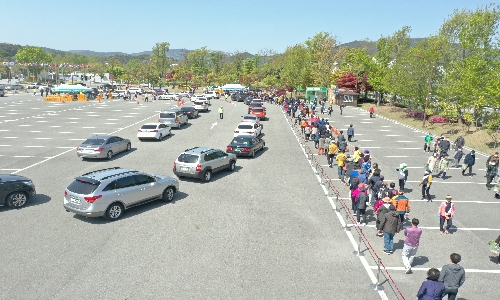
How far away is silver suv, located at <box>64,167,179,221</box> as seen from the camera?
11930 mm

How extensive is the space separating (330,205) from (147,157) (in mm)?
12615

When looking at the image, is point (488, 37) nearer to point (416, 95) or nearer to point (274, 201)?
point (416, 95)

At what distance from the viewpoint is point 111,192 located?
486 inches

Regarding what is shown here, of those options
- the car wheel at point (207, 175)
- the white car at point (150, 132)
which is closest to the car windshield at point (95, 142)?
the white car at point (150, 132)

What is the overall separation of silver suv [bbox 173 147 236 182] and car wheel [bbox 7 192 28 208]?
251 inches

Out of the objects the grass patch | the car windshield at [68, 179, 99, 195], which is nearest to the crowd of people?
the grass patch

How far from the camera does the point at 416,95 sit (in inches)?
1647

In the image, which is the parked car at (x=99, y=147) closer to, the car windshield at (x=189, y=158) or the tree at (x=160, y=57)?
the car windshield at (x=189, y=158)

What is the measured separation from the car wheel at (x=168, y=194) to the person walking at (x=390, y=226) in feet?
27.1

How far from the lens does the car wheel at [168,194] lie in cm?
1434

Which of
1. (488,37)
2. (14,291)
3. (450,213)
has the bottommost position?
(14,291)

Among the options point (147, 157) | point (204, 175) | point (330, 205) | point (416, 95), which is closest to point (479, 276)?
point (330, 205)

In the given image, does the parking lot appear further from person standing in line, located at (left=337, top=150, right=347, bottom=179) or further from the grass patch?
the grass patch

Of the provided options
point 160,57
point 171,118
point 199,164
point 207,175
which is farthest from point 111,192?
point 160,57
